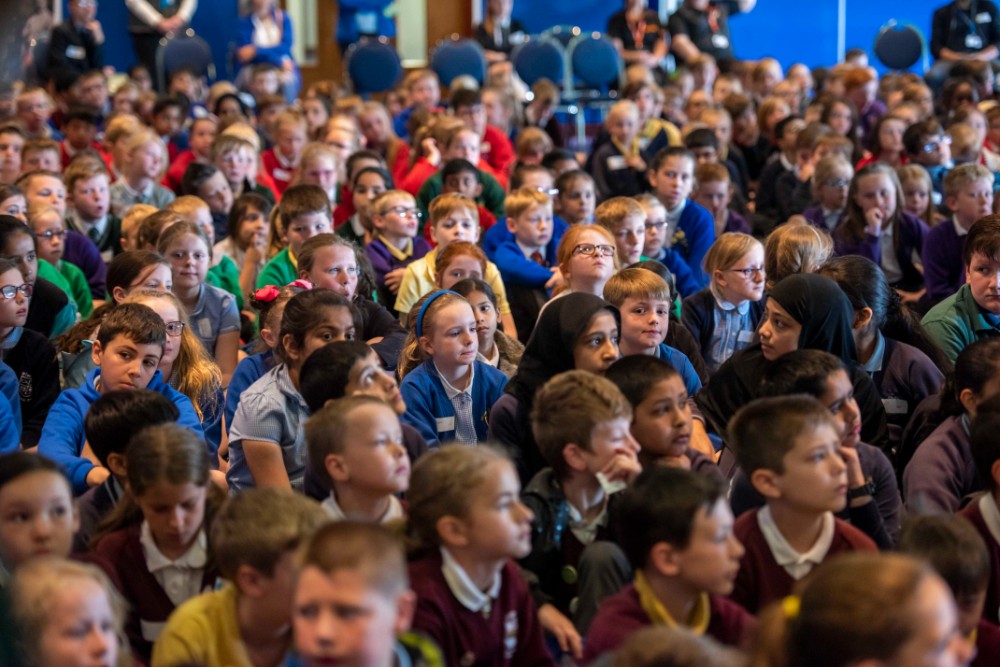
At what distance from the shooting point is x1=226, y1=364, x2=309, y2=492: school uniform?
3.36m

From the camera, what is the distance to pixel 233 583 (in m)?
2.37

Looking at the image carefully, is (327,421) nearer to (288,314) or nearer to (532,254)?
(288,314)

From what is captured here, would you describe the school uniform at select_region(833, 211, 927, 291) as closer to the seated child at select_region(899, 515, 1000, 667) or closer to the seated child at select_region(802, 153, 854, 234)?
the seated child at select_region(802, 153, 854, 234)

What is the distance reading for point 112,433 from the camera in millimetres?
2963

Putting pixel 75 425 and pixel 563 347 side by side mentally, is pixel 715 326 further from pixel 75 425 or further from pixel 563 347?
pixel 75 425

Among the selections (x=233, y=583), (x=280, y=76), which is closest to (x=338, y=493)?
(x=233, y=583)

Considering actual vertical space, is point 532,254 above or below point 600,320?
below

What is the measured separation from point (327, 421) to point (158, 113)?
655 centimetres

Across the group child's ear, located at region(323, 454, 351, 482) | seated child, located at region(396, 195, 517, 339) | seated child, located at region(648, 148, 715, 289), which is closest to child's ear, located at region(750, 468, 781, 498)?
child's ear, located at region(323, 454, 351, 482)

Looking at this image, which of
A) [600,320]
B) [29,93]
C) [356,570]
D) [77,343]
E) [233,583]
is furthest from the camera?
[29,93]

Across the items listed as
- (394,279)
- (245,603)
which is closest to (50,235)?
A: (394,279)

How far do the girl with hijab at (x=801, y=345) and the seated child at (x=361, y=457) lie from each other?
1.19 metres

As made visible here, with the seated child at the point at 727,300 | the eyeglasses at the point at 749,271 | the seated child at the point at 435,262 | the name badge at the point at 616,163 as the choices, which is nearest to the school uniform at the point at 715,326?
the seated child at the point at 727,300

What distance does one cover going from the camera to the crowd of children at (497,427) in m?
2.11
